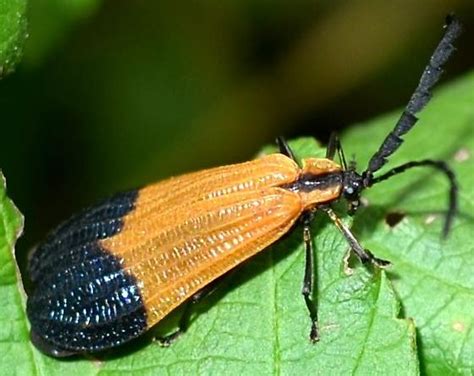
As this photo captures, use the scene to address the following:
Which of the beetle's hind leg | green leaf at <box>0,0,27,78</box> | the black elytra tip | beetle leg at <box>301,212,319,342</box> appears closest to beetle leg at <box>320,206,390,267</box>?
beetle leg at <box>301,212,319,342</box>

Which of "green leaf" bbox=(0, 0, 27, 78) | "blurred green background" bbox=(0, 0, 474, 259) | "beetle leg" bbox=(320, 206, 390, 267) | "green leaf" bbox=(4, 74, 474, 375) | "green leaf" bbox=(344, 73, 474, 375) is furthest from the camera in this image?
"blurred green background" bbox=(0, 0, 474, 259)

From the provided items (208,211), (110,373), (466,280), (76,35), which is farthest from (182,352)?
(76,35)

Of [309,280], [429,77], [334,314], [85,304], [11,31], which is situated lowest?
[334,314]

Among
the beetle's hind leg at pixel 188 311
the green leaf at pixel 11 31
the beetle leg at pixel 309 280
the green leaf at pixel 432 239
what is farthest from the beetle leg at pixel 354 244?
the green leaf at pixel 11 31

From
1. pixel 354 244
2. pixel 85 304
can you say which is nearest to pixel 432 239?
pixel 354 244

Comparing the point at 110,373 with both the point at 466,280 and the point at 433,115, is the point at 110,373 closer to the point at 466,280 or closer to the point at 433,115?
the point at 466,280

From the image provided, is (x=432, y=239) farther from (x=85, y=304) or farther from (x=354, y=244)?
(x=85, y=304)

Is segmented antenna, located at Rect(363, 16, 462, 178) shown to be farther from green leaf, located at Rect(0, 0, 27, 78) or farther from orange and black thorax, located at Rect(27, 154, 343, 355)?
green leaf, located at Rect(0, 0, 27, 78)
